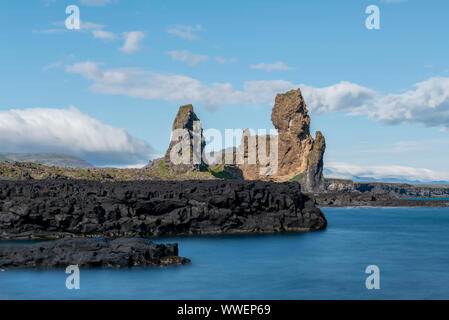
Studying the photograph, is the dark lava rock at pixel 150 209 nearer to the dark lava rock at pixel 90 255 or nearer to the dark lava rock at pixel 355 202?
the dark lava rock at pixel 90 255

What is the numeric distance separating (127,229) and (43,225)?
10.3m

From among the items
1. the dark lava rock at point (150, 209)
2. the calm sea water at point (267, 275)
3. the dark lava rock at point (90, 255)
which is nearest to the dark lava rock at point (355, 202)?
the dark lava rock at point (150, 209)

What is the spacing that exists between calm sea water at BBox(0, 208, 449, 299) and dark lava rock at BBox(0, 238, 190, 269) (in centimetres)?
143

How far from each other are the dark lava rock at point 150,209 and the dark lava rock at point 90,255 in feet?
76.5

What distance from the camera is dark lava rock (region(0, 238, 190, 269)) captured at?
3938cm

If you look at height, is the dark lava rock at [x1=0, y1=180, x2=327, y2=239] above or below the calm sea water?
above

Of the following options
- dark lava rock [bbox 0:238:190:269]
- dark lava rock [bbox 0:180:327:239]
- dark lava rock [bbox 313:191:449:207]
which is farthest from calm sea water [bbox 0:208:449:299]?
dark lava rock [bbox 313:191:449:207]

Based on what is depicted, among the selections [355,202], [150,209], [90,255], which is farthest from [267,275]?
[355,202]

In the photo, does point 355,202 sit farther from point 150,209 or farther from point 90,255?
point 90,255

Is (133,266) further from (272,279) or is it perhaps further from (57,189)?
(57,189)

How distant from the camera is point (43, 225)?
6562cm

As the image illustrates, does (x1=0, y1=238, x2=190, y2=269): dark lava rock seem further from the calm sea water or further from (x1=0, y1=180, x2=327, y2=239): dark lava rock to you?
(x1=0, y1=180, x2=327, y2=239): dark lava rock

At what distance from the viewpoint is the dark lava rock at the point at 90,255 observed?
39.4 m

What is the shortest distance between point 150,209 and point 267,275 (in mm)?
32357
